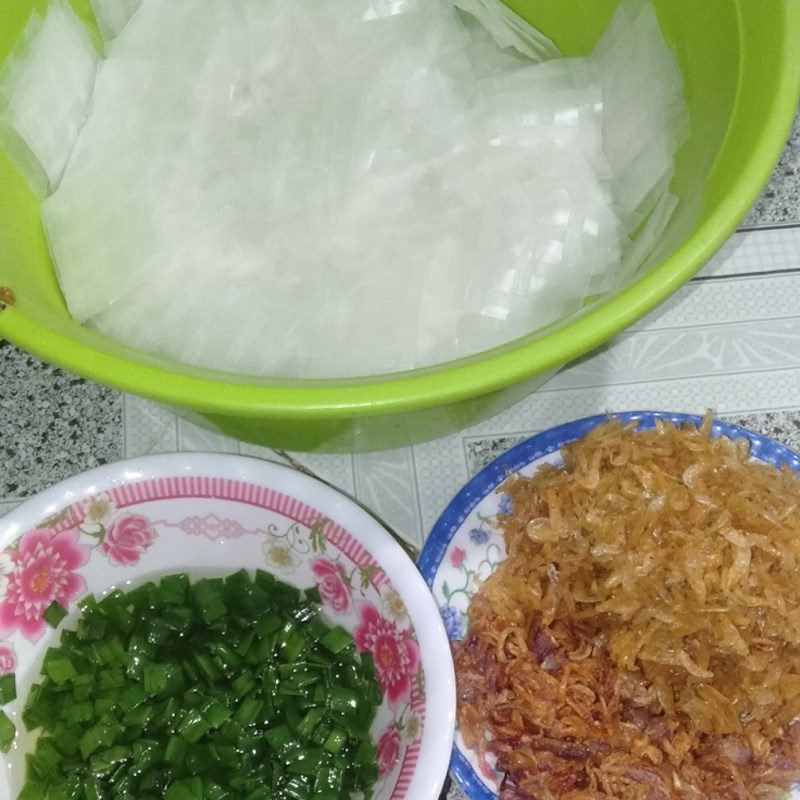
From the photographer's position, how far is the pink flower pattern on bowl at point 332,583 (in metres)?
0.92

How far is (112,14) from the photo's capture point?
3.25ft

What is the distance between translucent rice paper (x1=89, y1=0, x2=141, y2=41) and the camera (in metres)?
0.99

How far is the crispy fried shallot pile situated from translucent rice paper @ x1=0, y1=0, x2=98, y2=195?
27.0 inches

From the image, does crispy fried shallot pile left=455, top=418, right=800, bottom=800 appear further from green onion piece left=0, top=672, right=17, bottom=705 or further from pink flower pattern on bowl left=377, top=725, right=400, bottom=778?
green onion piece left=0, top=672, right=17, bottom=705

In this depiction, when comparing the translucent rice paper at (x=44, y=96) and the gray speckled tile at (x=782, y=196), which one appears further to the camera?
the gray speckled tile at (x=782, y=196)

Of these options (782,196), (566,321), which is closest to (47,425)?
(566,321)

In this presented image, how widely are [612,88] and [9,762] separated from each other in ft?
3.29

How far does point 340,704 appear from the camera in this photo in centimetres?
90

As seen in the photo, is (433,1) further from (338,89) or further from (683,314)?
(683,314)

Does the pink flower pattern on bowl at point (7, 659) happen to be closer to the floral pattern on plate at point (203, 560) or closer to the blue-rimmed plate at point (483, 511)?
the floral pattern on plate at point (203, 560)

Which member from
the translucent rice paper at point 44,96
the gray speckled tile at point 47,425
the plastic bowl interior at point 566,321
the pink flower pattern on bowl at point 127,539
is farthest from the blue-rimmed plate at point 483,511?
the translucent rice paper at point 44,96

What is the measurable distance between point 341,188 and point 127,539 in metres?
0.46

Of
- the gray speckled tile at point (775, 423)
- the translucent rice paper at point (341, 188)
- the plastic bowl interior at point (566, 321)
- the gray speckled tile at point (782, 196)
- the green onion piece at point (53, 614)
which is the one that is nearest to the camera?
the plastic bowl interior at point (566, 321)

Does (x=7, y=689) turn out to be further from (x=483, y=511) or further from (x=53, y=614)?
(x=483, y=511)
